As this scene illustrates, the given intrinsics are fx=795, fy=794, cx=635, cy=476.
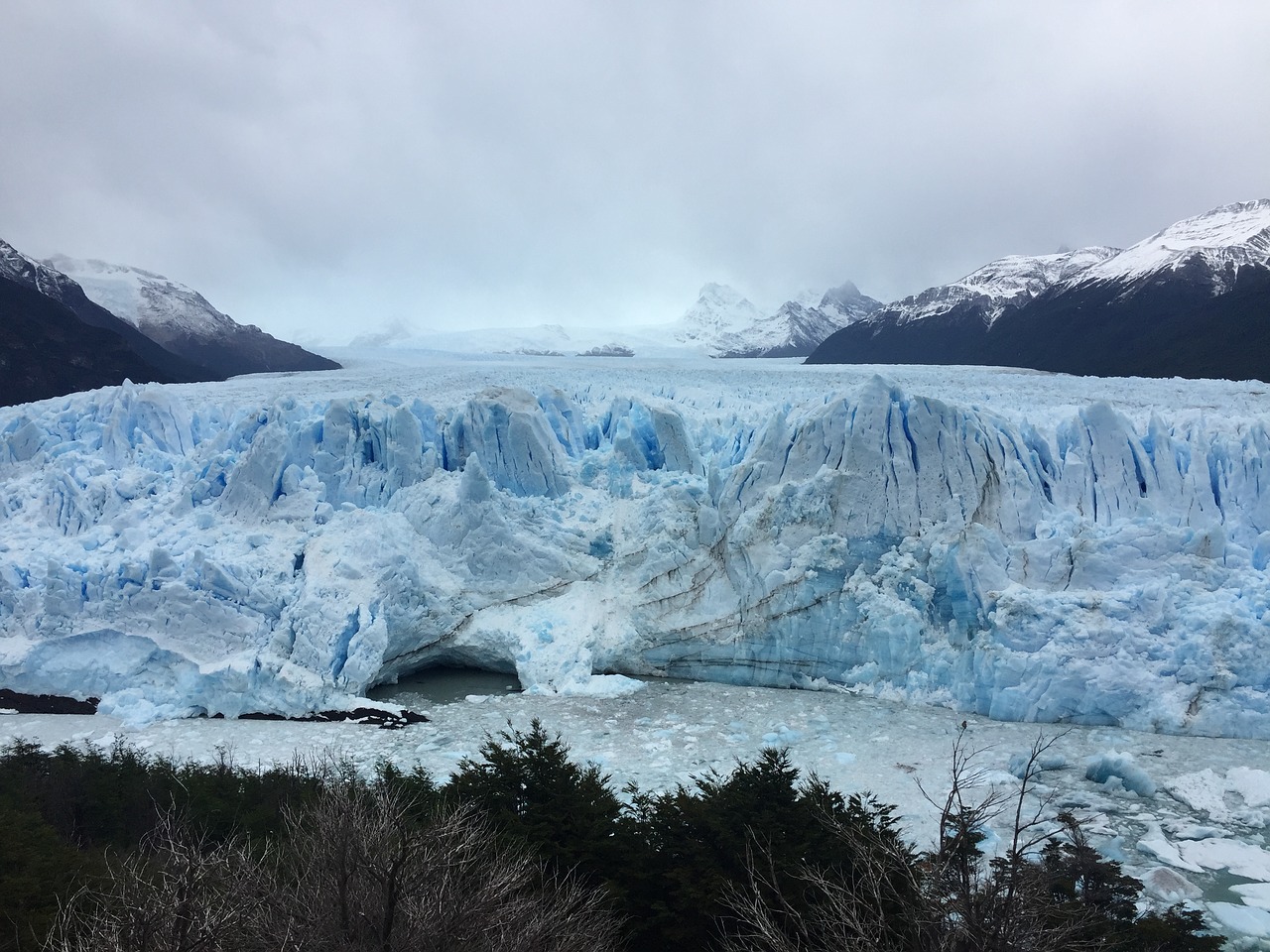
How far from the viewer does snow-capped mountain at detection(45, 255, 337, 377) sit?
4109 centimetres

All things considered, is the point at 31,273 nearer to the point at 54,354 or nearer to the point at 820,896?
the point at 54,354

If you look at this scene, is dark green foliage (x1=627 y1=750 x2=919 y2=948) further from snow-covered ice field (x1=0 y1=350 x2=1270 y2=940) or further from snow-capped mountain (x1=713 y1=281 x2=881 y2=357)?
snow-capped mountain (x1=713 y1=281 x2=881 y2=357)

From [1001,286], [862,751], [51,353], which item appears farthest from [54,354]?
[1001,286]

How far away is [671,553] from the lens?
49.1 ft

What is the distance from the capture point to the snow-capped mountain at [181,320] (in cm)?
4109

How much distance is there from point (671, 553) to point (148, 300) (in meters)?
41.2

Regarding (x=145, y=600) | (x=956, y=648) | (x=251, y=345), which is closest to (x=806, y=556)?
(x=956, y=648)

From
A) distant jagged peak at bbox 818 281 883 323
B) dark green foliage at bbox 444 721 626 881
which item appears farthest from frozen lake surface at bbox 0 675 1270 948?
distant jagged peak at bbox 818 281 883 323

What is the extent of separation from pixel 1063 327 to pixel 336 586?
31281 millimetres

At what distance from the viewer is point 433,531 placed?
15422 mm

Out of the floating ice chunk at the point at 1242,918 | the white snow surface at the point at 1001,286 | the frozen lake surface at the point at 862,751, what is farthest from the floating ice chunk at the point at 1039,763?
the white snow surface at the point at 1001,286

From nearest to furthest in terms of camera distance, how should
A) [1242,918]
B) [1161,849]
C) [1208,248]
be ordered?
[1242,918]
[1161,849]
[1208,248]

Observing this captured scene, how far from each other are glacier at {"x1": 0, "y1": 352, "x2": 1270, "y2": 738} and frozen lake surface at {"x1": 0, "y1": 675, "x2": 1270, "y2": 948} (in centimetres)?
59

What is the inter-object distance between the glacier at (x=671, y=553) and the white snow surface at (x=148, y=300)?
92.1 ft
